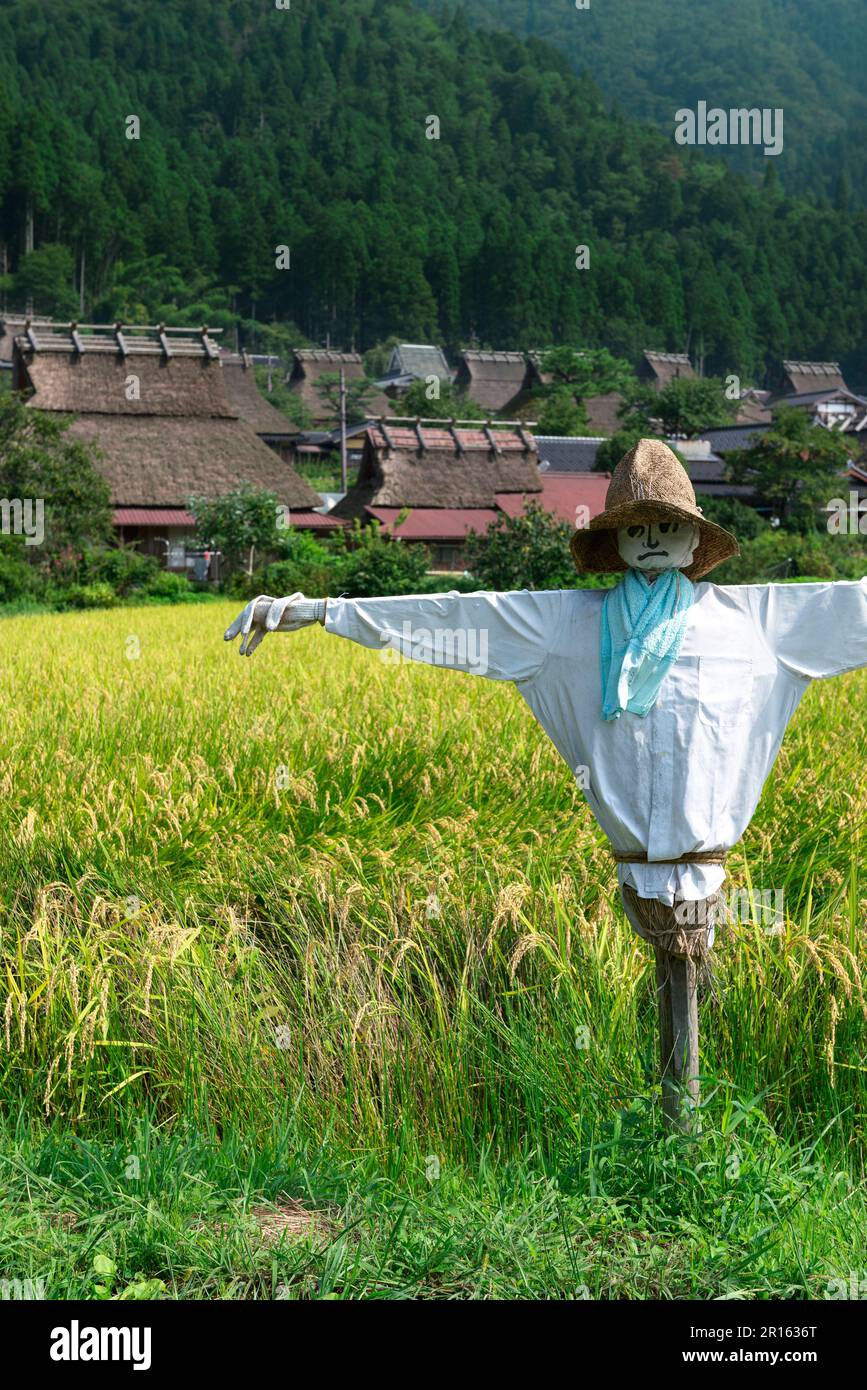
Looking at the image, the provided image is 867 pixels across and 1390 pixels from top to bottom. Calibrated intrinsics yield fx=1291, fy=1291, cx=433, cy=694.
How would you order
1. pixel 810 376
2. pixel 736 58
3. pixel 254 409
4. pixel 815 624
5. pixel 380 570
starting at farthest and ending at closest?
1. pixel 736 58
2. pixel 810 376
3. pixel 254 409
4. pixel 380 570
5. pixel 815 624

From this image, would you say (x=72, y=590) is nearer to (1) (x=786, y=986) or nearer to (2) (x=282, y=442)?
(1) (x=786, y=986)

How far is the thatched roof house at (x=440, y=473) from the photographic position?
104ft

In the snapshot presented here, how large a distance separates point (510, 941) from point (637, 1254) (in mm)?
1218

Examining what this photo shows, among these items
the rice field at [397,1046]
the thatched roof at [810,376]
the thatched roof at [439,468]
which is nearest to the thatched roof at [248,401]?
the thatched roof at [439,468]

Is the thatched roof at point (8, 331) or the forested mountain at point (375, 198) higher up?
the forested mountain at point (375, 198)

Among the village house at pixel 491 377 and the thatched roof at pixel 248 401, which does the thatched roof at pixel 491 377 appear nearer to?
the village house at pixel 491 377

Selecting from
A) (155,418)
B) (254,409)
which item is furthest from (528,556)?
(254,409)

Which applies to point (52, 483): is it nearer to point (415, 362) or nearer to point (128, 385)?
point (128, 385)

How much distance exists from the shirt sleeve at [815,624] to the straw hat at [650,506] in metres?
0.15

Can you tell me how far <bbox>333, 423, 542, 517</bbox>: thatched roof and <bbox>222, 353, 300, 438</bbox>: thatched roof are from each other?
31.5 feet

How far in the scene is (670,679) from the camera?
2.66 metres

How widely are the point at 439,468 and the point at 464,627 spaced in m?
30.9

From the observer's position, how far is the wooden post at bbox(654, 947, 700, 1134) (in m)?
2.75

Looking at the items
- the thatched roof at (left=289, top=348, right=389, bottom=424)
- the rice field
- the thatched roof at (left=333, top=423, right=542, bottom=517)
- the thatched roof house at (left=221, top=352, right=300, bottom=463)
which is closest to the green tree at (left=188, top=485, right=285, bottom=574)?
the thatched roof at (left=333, top=423, right=542, bottom=517)
